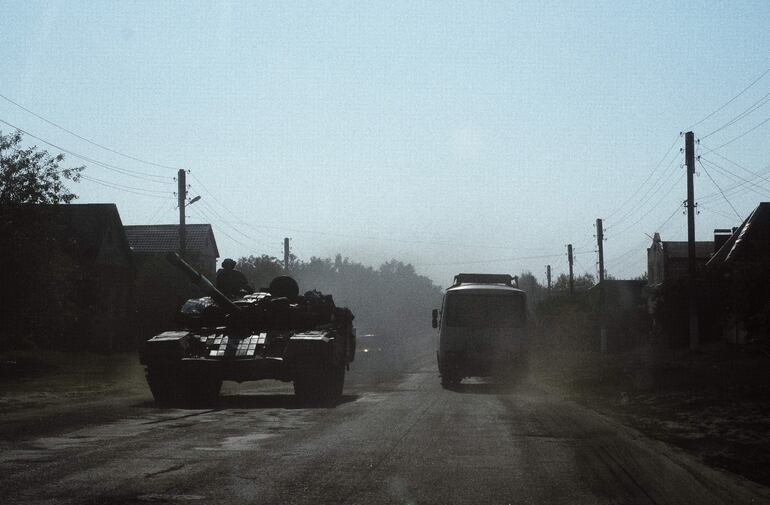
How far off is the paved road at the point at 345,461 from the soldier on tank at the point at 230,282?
5.75 metres

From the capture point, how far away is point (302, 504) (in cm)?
740

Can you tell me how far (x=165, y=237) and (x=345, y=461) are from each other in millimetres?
59900

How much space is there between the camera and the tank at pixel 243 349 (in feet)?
59.3

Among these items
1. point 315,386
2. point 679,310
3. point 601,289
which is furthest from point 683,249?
point 315,386

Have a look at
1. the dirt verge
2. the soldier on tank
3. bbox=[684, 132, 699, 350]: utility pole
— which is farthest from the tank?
bbox=[684, 132, 699, 350]: utility pole

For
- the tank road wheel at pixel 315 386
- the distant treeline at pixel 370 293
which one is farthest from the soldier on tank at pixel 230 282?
the distant treeline at pixel 370 293

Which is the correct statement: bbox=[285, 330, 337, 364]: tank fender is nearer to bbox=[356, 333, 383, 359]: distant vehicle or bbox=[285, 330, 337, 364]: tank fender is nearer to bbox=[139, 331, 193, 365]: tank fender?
bbox=[139, 331, 193, 365]: tank fender

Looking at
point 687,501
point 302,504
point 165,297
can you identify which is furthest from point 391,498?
point 165,297

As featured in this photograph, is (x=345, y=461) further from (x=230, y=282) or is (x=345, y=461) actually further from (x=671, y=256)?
(x=671, y=256)

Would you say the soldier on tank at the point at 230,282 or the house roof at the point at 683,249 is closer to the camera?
the soldier on tank at the point at 230,282

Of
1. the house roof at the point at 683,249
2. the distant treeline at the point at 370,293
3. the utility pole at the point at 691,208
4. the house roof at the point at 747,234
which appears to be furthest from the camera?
the distant treeline at the point at 370,293

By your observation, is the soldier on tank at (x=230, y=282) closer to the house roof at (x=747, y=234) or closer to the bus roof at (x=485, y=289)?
the bus roof at (x=485, y=289)

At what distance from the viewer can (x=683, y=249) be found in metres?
67.1

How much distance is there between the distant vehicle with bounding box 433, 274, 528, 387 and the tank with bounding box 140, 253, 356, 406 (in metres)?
7.00
